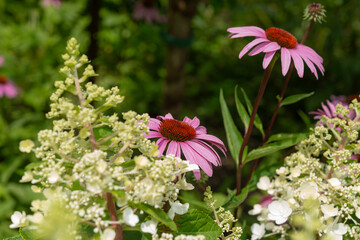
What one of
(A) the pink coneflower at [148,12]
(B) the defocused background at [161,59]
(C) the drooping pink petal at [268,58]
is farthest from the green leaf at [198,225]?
(A) the pink coneflower at [148,12]

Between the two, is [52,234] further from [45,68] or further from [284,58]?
[45,68]

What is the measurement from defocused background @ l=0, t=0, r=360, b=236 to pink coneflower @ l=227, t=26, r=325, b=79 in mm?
1207

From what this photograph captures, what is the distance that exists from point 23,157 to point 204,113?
137cm

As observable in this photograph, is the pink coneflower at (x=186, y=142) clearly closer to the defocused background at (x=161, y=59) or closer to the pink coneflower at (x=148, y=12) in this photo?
the defocused background at (x=161, y=59)

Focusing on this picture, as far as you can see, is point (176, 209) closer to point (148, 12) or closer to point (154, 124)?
point (154, 124)

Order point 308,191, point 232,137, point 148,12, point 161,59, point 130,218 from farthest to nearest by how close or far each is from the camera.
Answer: point 161,59, point 148,12, point 232,137, point 308,191, point 130,218

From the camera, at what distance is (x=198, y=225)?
0.51m

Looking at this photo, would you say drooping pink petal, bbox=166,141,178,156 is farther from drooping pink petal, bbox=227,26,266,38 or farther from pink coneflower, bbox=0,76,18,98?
pink coneflower, bbox=0,76,18,98

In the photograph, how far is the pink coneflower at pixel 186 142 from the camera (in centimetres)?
56

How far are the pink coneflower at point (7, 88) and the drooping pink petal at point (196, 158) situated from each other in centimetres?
186

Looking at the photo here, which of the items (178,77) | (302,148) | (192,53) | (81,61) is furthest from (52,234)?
(192,53)

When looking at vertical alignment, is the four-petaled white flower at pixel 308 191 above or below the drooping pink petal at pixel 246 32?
below

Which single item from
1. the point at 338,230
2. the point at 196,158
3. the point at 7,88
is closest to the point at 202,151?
the point at 196,158

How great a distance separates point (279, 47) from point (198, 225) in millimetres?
337
